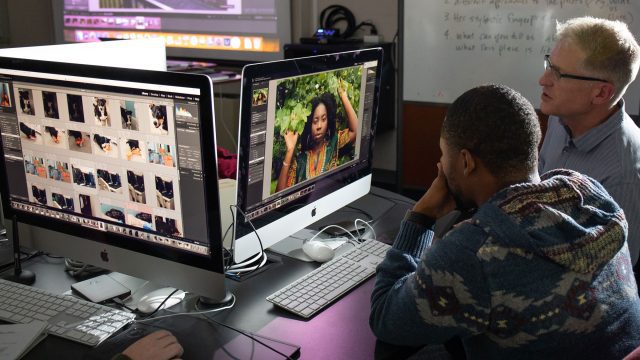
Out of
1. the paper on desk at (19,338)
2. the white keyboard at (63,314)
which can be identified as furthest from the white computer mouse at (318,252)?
the paper on desk at (19,338)

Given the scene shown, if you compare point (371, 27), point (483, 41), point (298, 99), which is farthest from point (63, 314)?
point (371, 27)

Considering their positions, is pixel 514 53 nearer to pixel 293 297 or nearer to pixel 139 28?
pixel 293 297

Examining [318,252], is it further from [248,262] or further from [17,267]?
[17,267]

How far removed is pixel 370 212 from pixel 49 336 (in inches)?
40.6

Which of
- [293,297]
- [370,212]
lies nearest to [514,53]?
[370,212]

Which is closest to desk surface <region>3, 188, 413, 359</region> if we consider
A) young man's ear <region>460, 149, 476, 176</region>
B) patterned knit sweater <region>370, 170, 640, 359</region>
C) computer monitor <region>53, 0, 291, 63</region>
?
patterned knit sweater <region>370, 170, 640, 359</region>

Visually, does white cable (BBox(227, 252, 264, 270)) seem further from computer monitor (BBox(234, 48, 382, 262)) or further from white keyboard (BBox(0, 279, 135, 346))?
white keyboard (BBox(0, 279, 135, 346))

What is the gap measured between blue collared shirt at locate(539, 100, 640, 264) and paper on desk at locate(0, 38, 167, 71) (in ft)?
4.31

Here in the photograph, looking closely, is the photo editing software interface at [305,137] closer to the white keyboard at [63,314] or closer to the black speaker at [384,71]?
the white keyboard at [63,314]

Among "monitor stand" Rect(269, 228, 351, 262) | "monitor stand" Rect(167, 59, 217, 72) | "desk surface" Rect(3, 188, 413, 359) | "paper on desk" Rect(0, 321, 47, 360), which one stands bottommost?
"desk surface" Rect(3, 188, 413, 359)

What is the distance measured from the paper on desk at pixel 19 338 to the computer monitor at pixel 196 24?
347 cm

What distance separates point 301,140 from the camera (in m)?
1.61

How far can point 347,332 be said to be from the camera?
133cm

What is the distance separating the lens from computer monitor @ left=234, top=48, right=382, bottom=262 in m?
1.45
